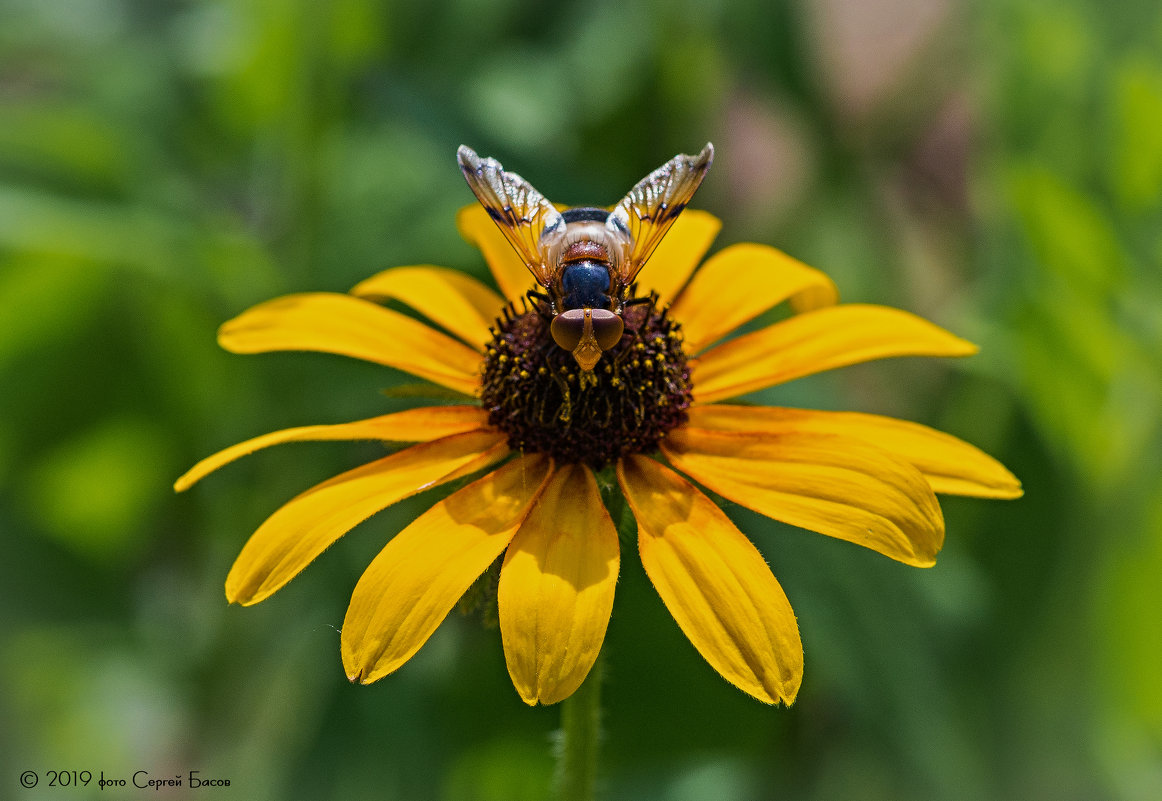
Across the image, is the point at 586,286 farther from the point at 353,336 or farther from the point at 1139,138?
the point at 1139,138

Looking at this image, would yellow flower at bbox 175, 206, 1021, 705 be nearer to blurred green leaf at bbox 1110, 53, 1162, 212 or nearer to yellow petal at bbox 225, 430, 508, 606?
yellow petal at bbox 225, 430, 508, 606

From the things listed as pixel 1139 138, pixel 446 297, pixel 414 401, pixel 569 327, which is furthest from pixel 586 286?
pixel 1139 138

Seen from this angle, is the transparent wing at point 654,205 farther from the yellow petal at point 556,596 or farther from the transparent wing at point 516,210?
the yellow petal at point 556,596

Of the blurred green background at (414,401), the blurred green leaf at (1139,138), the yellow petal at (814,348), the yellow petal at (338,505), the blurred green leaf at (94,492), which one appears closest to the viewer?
the yellow petal at (338,505)

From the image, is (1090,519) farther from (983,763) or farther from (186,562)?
(186,562)

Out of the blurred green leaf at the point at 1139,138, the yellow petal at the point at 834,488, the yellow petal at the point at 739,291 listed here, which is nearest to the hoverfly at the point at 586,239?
the yellow petal at the point at 834,488

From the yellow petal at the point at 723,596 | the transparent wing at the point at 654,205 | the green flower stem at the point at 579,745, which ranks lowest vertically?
the green flower stem at the point at 579,745

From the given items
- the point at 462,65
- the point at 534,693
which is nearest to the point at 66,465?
the point at 462,65
